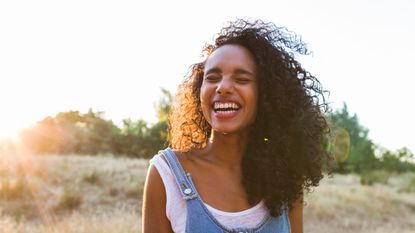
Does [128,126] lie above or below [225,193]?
below

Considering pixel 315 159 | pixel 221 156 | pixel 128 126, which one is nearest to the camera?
pixel 221 156

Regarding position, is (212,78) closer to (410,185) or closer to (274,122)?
(274,122)

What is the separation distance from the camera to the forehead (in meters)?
2.34

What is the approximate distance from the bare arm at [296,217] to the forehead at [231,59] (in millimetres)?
623

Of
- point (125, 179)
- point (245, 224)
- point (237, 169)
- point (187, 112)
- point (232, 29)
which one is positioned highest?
point (232, 29)

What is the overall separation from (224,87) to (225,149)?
31 centimetres

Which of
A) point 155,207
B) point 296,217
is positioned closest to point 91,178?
point 296,217

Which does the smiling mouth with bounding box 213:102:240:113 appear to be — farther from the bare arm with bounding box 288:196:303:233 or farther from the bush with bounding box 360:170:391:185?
the bush with bounding box 360:170:391:185

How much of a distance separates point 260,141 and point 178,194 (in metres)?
0.45

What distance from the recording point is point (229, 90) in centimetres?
225

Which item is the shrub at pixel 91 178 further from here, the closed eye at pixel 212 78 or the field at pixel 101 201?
the closed eye at pixel 212 78

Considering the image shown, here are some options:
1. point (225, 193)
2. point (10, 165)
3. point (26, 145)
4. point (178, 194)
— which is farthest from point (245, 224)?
point (26, 145)

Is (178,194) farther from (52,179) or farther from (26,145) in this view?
(26,145)

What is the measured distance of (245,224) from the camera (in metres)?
2.32
